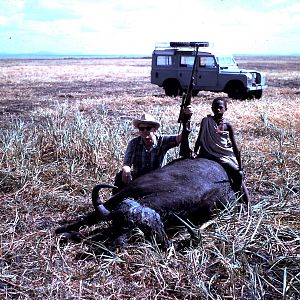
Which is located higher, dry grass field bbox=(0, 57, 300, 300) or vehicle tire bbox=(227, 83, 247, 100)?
dry grass field bbox=(0, 57, 300, 300)

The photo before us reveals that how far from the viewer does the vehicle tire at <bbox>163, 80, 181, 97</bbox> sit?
62.3 feet

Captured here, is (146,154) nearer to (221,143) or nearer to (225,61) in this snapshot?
(221,143)

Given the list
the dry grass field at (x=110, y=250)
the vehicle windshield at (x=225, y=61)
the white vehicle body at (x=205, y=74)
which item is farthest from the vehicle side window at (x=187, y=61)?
the dry grass field at (x=110, y=250)

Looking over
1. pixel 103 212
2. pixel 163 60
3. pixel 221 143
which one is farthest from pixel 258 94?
pixel 103 212

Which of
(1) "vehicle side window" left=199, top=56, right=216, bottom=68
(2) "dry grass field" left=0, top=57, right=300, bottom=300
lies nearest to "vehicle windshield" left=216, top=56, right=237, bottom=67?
(1) "vehicle side window" left=199, top=56, right=216, bottom=68

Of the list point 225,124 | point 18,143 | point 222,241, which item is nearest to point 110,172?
point 18,143

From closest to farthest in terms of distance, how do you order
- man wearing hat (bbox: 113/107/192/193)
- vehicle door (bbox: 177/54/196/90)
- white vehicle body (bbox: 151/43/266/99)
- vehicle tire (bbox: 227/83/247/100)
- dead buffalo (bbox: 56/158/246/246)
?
dead buffalo (bbox: 56/158/246/246)
man wearing hat (bbox: 113/107/192/193)
vehicle tire (bbox: 227/83/247/100)
white vehicle body (bbox: 151/43/266/99)
vehicle door (bbox: 177/54/196/90)

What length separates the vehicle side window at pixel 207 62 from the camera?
1816 cm

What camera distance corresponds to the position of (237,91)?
17797mm

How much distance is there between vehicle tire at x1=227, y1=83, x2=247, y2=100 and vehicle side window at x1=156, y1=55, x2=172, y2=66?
272cm

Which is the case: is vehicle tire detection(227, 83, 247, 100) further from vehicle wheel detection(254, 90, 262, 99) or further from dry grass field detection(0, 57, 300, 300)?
dry grass field detection(0, 57, 300, 300)

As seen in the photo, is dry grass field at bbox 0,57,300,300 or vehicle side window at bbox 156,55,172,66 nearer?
dry grass field at bbox 0,57,300,300

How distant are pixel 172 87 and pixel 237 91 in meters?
2.72

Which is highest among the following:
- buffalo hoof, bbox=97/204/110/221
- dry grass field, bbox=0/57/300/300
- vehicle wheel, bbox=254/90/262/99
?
buffalo hoof, bbox=97/204/110/221
